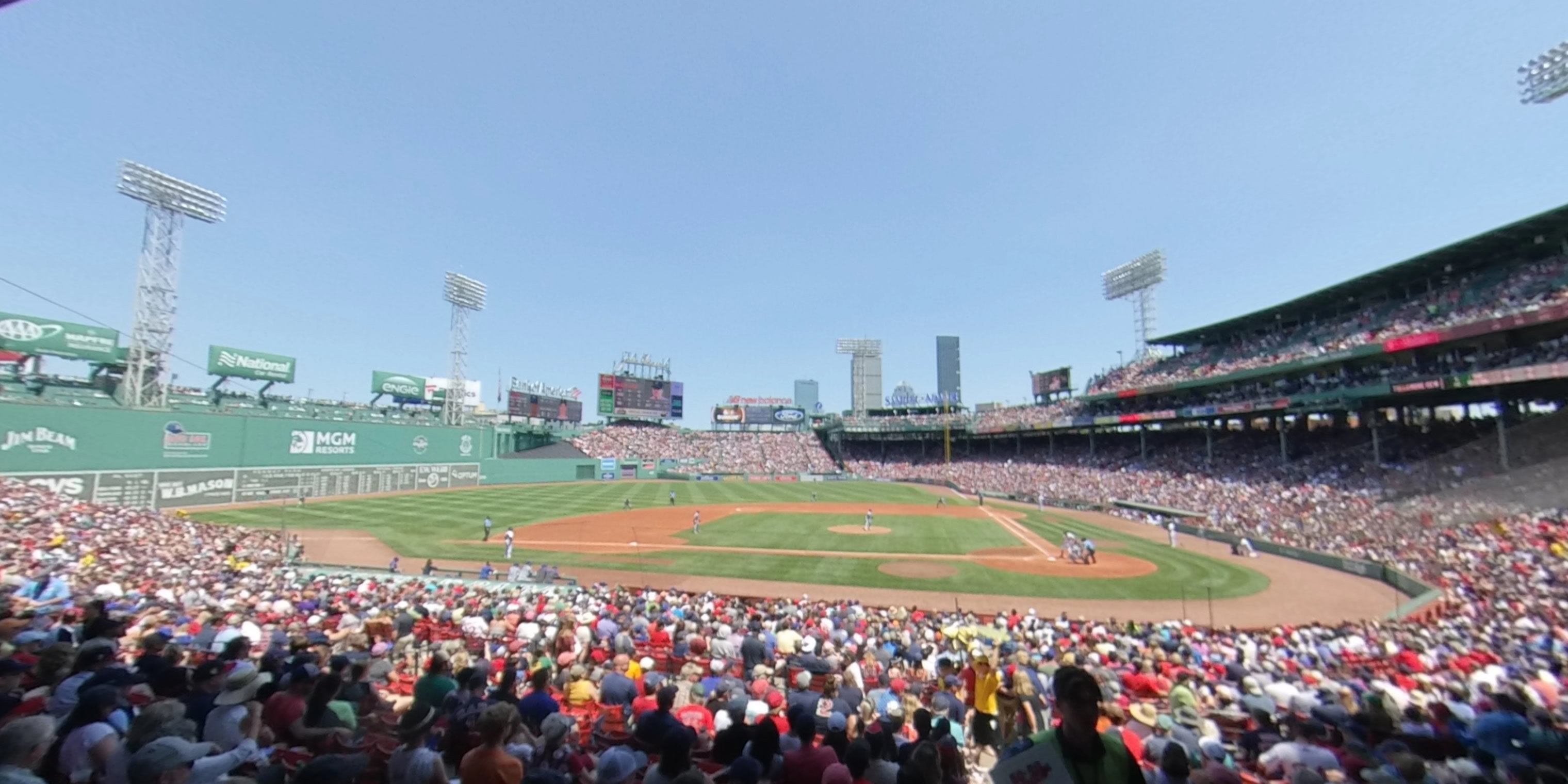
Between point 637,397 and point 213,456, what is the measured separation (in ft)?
168

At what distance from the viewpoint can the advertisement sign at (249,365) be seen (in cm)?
5162

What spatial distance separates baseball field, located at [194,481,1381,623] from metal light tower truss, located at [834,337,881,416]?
203 feet

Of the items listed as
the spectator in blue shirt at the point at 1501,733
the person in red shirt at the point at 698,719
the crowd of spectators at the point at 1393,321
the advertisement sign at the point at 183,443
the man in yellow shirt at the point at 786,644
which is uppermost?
the crowd of spectators at the point at 1393,321

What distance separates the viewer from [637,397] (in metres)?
89.9

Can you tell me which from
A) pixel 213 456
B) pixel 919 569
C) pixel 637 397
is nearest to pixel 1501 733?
pixel 919 569

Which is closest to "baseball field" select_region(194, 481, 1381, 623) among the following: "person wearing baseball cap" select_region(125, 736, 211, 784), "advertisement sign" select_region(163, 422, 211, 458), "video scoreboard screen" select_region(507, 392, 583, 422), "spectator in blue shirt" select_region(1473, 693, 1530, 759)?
"advertisement sign" select_region(163, 422, 211, 458)

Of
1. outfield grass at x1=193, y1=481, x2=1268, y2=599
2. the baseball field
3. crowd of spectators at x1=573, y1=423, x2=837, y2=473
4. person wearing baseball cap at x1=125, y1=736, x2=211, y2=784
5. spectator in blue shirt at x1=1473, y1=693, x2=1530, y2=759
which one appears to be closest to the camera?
person wearing baseball cap at x1=125, y1=736, x2=211, y2=784

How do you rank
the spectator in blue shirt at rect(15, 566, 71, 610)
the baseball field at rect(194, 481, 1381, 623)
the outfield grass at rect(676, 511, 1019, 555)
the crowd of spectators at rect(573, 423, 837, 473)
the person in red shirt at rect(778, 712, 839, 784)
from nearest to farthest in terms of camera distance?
the person in red shirt at rect(778, 712, 839, 784) < the spectator in blue shirt at rect(15, 566, 71, 610) < the baseball field at rect(194, 481, 1381, 623) < the outfield grass at rect(676, 511, 1019, 555) < the crowd of spectators at rect(573, 423, 837, 473)

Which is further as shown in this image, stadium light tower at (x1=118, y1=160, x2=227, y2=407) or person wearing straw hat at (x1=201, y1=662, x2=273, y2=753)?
stadium light tower at (x1=118, y1=160, x2=227, y2=407)

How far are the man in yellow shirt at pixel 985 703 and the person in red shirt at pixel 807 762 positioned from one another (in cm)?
390

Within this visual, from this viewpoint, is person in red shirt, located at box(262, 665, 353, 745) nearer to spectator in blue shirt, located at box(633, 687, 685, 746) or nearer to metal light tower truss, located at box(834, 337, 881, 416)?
spectator in blue shirt, located at box(633, 687, 685, 746)

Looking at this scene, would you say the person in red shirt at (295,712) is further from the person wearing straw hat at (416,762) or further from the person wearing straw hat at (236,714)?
the person wearing straw hat at (416,762)

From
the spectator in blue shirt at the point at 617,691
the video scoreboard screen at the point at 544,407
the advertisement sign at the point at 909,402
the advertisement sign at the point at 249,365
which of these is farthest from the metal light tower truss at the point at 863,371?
the spectator in blue shirt at the point at 617,691

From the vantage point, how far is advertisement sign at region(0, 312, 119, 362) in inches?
1625
